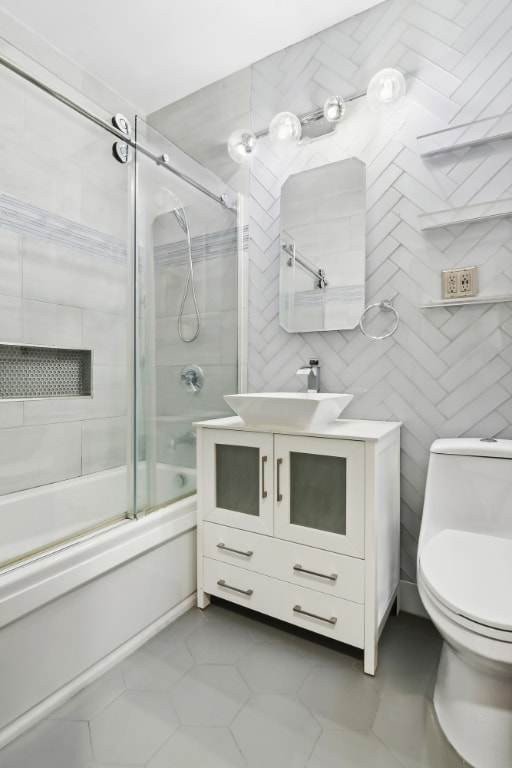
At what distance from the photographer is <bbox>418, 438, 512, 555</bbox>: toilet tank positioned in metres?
1.43

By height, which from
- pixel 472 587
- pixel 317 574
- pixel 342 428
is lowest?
pixel 317 574

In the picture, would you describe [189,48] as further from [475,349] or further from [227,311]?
[475,349]

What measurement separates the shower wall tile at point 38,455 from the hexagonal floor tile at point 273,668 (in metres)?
1.04

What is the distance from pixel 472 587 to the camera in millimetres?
1078

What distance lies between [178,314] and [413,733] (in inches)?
65.9

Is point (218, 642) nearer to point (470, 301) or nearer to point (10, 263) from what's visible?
point (470, 301)

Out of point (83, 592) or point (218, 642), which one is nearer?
point (83, 592)

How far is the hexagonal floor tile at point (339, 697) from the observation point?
121cm

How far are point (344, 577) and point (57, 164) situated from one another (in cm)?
221

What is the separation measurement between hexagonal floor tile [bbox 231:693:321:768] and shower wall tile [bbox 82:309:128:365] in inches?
61.0

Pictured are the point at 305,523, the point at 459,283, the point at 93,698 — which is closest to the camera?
the point at 93,698

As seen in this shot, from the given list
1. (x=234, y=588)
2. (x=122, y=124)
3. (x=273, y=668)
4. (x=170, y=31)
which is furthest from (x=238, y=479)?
(x=170, y=31)

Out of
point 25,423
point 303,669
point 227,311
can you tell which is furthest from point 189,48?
point 303,669

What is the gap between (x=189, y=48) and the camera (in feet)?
6.96
